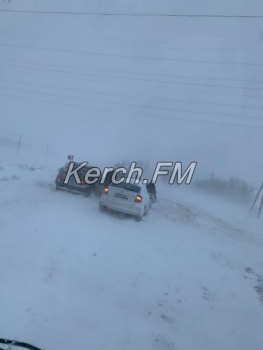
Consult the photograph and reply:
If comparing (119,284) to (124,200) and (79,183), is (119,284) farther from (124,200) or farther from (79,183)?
(79,183)

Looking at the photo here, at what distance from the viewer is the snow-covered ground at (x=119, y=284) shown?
5.17 m

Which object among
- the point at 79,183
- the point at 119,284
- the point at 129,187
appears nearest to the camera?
the point at 119,284

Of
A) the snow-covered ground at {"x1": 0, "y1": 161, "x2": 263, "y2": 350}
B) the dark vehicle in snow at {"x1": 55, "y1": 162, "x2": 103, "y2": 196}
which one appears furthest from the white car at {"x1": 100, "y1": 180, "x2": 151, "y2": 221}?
the dark vehicle in snow at {"x1": 55, "y1": 162, "x2": 103, "y2": 196}

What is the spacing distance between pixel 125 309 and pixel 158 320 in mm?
530

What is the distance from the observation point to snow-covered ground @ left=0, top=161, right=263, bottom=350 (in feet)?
17.0

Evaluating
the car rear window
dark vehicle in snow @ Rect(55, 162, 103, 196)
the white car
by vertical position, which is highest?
the car rear window

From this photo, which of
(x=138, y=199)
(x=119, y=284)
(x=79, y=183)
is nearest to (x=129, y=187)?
(x=138, y=199)

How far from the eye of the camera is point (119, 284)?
6.88 meters

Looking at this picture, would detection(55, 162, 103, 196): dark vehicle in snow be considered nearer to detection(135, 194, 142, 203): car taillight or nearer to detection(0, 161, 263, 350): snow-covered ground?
detection(0, 161, 263, 350): snow-covered ground

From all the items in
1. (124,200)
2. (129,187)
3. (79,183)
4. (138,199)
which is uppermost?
(129,187)

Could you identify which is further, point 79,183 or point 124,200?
point 79,183

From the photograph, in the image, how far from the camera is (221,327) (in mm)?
5922

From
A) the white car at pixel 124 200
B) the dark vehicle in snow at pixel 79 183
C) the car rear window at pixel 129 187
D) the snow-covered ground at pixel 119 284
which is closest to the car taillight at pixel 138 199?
the white car at pixel 124 200

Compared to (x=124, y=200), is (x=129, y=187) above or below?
above
